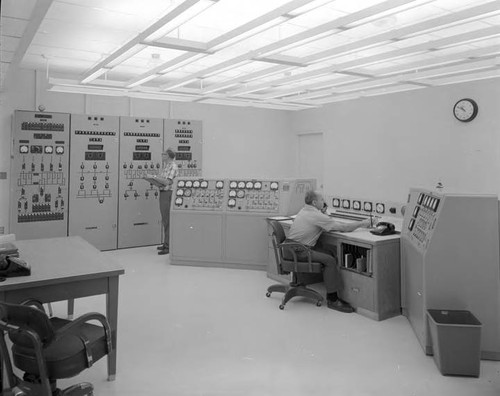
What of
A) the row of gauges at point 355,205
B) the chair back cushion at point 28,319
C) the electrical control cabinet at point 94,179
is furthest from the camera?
the electrical control cabinet at point 94,179

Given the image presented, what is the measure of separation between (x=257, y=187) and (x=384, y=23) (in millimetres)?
2494

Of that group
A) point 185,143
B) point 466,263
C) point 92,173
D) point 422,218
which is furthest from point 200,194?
point 466,263

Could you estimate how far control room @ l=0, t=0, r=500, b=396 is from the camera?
287cm

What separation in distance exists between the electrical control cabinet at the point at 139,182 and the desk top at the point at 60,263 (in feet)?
11.5

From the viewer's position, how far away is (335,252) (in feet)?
15.5

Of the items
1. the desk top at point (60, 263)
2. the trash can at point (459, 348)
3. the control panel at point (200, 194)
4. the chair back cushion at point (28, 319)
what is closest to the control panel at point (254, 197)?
the control panel at point (200, 194)

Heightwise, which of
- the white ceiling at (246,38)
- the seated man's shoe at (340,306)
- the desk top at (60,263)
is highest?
the white ceiling at (246,38)

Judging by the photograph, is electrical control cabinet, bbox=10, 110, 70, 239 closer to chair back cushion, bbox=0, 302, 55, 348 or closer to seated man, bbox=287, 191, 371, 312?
seated man, bbox=287, 191, 371, 312

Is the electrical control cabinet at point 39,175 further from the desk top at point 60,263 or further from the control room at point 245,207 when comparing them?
the desk top at point 60,263

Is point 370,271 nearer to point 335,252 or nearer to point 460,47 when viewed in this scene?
point 335,252

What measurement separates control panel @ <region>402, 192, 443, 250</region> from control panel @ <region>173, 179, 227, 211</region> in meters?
2.64

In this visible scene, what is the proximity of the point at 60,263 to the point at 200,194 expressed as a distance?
10.9ft

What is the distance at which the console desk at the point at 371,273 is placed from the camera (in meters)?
4.00

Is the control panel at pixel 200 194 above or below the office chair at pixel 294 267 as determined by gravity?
above
